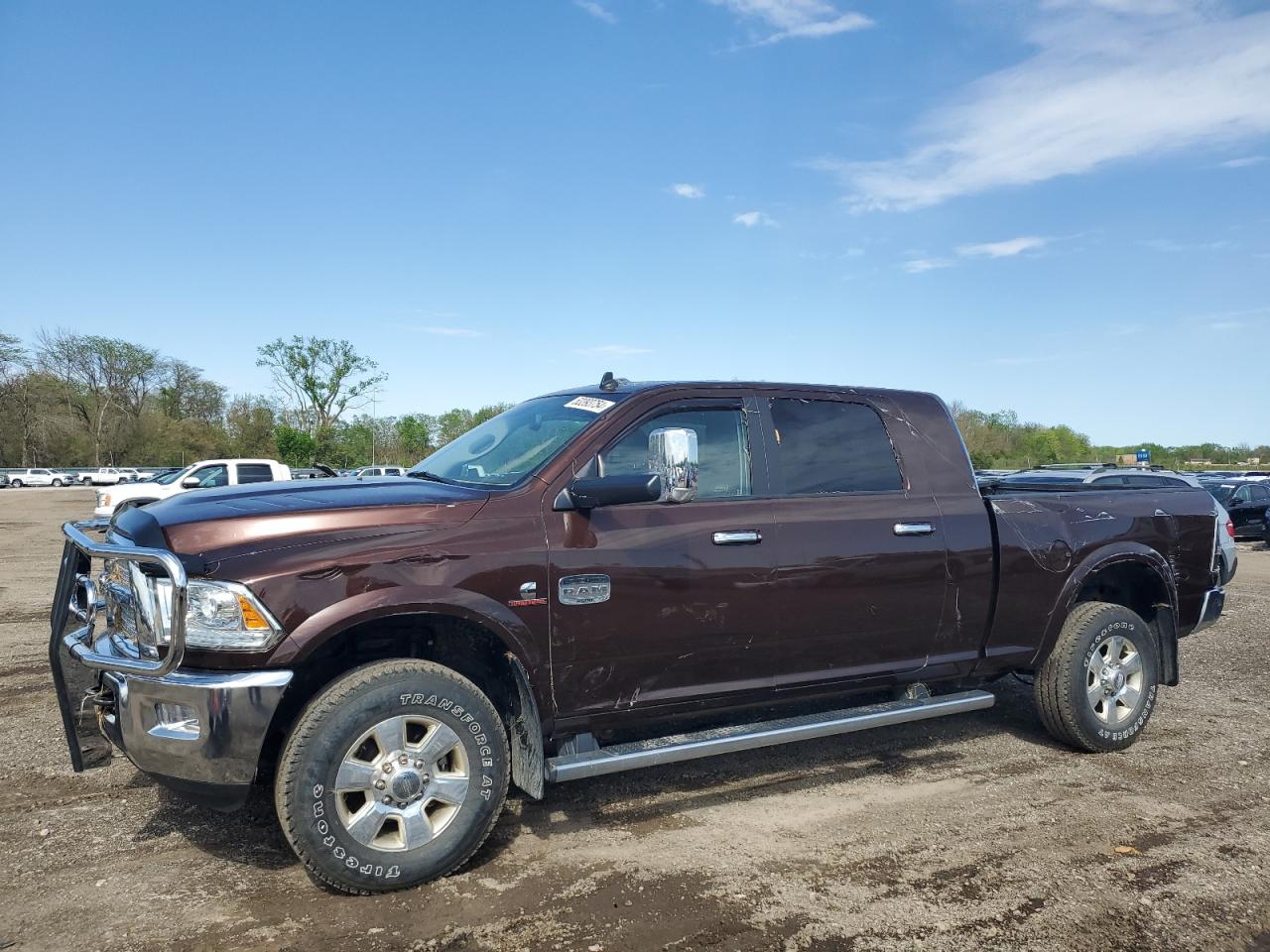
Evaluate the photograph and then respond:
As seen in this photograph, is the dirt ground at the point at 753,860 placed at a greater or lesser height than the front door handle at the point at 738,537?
lesser

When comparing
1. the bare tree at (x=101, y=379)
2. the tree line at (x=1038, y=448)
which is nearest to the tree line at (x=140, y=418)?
A: the bare tree at (x=101, y=379)

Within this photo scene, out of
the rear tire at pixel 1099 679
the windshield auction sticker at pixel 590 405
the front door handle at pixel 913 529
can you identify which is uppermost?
the windshield auction sticker at pixel 590 405

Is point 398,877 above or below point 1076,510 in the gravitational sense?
below

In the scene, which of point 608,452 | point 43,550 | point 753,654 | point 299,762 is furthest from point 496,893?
point 43,550

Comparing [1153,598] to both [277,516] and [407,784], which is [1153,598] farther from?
[277,516]

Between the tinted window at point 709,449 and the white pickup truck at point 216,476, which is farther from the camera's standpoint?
the white pickup truck at point 216,476

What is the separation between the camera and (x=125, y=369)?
7238cm

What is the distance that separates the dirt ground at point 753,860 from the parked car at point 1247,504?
1844cm

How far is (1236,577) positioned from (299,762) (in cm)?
1527

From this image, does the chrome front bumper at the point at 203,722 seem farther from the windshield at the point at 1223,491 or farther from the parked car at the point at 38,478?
the parked car at the point at 38,478

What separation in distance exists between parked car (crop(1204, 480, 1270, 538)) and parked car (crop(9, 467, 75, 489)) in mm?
71202

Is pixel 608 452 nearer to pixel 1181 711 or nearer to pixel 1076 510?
pixel 1076 510

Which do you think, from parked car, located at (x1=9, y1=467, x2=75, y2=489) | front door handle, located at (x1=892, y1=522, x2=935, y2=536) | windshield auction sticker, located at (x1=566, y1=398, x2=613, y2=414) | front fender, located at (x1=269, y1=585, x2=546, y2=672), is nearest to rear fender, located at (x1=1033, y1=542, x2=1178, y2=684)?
front door handle, located at (x1=892, y1=522, x2=935, y2=536)

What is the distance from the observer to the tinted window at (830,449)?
176 inches
